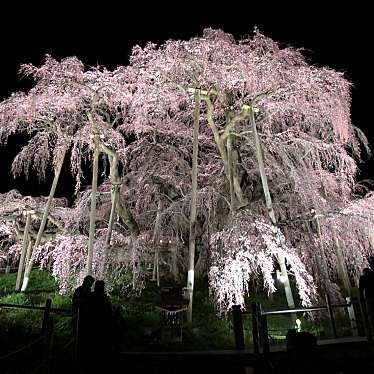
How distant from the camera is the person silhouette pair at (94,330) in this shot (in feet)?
17.3

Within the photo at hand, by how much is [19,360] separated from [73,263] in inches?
274

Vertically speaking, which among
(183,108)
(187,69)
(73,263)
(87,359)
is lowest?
(87,359)

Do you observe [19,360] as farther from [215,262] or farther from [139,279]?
[139,279]

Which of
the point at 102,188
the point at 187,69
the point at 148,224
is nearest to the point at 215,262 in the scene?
the point at 187,69

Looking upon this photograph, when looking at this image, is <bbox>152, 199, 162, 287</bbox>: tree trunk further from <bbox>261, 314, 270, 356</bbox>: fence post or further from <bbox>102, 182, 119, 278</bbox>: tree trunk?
<bbox>261, 314, 270, 356</bbox>: fence post

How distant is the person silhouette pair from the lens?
208 inches

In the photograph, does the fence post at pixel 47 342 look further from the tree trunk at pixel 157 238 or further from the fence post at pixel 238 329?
the tree trunk at pixel 157 238

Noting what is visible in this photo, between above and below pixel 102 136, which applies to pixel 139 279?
below

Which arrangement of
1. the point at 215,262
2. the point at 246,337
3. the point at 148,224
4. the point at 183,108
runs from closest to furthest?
the point at 246,337 → the point at 215,262 → the point at 183,108 → the point at 148,224

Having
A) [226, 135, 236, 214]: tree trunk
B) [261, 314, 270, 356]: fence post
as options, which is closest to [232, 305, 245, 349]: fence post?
[261, 314, 270, 356]: fence post

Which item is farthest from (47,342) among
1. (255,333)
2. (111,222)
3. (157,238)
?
(157,238)

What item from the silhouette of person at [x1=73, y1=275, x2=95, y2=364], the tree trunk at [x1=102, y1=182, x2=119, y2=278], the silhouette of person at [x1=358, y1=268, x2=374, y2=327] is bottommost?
the silhouette of person at [x1=73, y1=275, x2=95, y2=364]

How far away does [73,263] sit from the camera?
49.2ft

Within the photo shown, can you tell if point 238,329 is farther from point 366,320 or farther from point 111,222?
point 111,222
